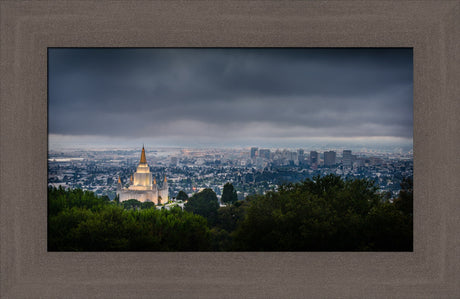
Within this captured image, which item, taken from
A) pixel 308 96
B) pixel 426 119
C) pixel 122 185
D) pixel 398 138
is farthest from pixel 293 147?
pixel 122 185

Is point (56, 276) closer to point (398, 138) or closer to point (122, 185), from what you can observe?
point (122, 185)

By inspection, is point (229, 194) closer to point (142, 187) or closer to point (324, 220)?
point (142, 187)

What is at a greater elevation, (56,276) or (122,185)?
(122,185)

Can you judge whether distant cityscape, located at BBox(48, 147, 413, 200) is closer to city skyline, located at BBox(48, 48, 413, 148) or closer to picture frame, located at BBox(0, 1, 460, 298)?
city skyline, located at BBox(48, 48, 413, 148)

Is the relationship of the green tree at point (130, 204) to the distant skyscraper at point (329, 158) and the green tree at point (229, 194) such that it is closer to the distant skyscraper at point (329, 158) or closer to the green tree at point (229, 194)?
the green tree at point (229, 194)

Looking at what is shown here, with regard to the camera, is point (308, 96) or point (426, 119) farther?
point (308, 96)
